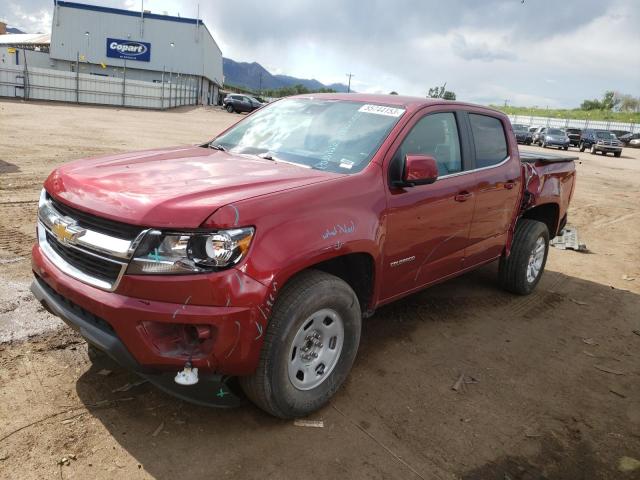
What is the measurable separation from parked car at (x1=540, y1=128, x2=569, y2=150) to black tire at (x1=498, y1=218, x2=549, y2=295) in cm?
3158

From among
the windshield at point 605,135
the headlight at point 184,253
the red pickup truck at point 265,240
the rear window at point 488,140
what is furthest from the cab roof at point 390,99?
the windshield at point 605,135

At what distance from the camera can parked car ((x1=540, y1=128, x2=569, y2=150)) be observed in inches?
1320

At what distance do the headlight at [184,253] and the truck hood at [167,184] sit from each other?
0.07 m

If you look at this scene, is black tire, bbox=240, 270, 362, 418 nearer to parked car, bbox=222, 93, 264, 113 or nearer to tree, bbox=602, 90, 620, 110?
parked car, bbox=222, 93, 264, 113

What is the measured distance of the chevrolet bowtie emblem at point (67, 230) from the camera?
2.64 metres

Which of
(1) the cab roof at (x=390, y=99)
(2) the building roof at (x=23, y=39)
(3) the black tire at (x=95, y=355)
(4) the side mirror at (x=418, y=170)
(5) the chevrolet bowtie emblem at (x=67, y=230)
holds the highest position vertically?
(2) the building roof at (x=23, y=39)

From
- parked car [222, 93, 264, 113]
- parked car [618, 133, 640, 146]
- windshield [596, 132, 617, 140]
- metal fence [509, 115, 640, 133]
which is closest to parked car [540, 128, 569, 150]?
windshield [596, 132, 617, 140]

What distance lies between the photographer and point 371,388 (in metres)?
3.43

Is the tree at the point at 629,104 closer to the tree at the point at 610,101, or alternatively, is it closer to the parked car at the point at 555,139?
the tree at the point at 610,101

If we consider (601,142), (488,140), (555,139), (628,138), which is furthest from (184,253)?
(628,138)

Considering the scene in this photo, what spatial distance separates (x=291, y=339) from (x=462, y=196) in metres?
1.96

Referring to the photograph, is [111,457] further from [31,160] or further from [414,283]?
[31,160]

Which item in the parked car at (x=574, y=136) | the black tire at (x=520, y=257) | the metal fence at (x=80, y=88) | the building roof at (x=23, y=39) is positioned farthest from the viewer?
the building roof at (x=23, y=39)

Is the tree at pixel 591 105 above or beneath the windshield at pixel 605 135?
above
